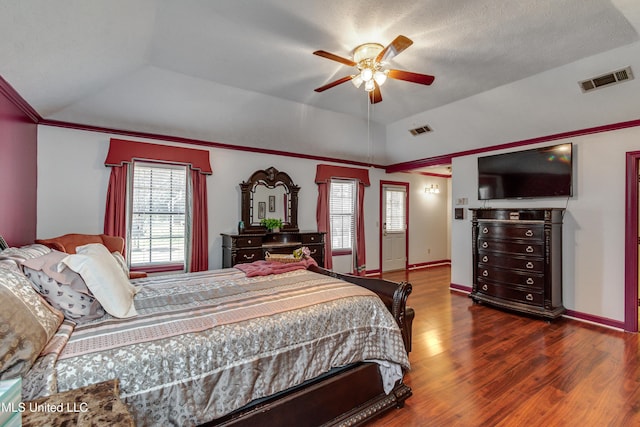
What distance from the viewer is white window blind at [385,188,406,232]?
696cm

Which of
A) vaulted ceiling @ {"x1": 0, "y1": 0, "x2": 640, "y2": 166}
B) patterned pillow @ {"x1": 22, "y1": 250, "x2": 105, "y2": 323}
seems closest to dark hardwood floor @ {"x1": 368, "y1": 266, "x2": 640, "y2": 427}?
patterned pillow @ {"x1": 22, "y1": 250, "x2": 105, "y2": 323}

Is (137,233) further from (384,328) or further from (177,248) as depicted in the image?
(384,328)

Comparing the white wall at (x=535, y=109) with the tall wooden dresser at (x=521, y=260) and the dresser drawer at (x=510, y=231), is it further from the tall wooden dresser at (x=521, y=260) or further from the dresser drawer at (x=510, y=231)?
the dresser drawer at (x=510, y=231)

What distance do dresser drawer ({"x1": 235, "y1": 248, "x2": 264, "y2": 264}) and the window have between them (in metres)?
1.82

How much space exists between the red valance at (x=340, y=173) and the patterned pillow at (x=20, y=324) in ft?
15.1

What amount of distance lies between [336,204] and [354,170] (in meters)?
0.78

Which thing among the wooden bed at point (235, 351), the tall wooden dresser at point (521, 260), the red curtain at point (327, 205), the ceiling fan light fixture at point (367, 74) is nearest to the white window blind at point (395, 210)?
the red curtain at point (327, 205)

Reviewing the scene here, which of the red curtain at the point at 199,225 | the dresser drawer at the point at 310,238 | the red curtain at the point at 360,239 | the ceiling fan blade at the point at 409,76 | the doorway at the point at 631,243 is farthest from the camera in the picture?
the red curtain at the point at 360,239

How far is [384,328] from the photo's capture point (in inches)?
85.4

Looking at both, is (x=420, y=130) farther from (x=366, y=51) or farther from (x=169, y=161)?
(x=169, y=161)

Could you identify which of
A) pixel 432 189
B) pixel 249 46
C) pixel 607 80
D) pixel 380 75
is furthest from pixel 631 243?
pixel 249 46

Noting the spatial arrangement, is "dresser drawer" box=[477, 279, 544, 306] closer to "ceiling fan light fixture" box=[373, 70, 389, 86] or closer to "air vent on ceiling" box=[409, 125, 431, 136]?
"air vent on ceiling" box=[409, 125, 431, 136]

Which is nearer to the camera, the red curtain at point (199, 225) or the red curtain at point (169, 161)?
the red curtain at point (169, 161)

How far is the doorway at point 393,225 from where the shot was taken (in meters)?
6.81
